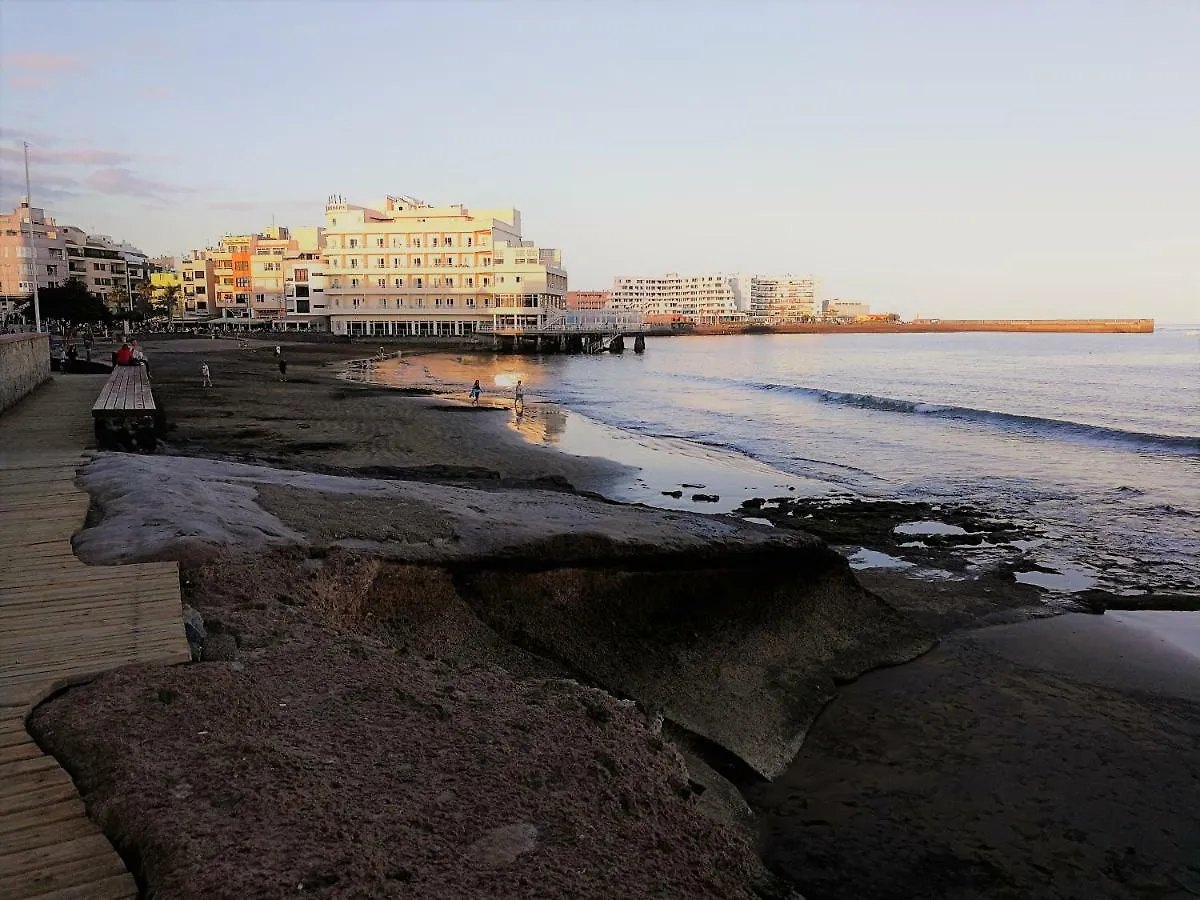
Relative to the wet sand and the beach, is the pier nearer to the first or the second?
the beach

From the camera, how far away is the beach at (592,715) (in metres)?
3.83

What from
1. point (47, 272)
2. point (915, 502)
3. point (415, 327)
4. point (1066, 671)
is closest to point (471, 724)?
point (1066, 671)

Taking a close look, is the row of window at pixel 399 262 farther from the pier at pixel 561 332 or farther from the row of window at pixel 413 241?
the pier at pixel 561 332

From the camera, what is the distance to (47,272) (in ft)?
366

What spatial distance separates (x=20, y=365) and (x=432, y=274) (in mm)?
76980

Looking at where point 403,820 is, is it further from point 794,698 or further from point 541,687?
point 794,698

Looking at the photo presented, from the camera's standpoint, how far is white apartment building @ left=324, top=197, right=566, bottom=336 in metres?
92.8

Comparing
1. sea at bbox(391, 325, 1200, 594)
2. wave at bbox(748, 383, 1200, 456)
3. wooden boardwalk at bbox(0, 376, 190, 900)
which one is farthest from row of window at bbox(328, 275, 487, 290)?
wooden boardwalk at bbox(0, 376, 190, 900)

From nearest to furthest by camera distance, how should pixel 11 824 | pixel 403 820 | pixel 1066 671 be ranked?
1. pixel 11 824
2. pixel 403 820
3. pixel 1066 671

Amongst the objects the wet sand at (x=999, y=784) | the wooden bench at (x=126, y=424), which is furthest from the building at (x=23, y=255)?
the wet sand at (x=999, y=784)

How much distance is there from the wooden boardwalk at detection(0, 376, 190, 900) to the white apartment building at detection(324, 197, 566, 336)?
84001mm

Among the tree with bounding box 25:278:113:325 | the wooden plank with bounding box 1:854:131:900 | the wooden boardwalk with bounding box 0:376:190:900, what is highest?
the tree with bounding box 25:278:113:325

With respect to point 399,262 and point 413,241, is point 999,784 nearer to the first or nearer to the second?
point 413,241

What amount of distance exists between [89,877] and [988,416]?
3785 centimetres
